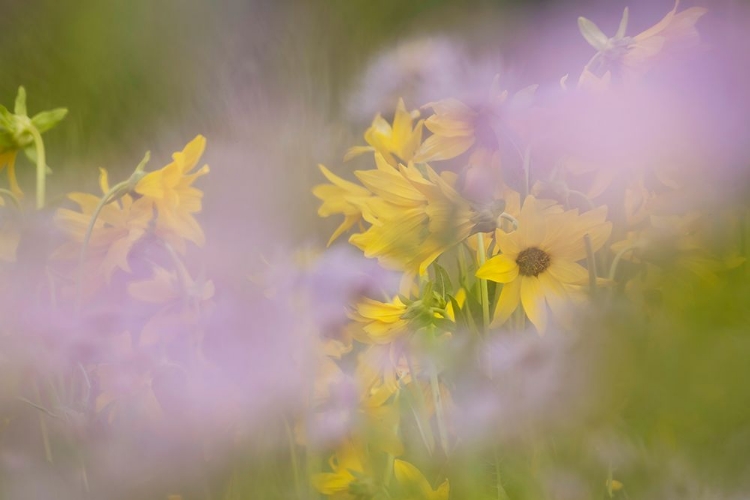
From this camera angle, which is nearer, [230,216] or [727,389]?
[727,389]

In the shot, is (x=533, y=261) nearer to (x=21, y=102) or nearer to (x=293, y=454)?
(x=293, y=454)

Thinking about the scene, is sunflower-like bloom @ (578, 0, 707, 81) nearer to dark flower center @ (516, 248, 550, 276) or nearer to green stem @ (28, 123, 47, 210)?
dark flower center @ (516, 248, 550, 276)

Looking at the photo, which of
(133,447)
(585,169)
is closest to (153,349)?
(133,447)

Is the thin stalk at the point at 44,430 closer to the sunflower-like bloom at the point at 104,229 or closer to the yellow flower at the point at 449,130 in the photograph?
the sunflower-like bloom at the point at 104,229

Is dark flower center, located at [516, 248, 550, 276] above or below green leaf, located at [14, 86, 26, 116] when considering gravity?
below

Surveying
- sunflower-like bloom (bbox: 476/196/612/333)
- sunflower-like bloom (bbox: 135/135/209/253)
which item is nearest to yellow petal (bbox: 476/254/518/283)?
sunflower-like bloom (bbox: 476/196/612/333)

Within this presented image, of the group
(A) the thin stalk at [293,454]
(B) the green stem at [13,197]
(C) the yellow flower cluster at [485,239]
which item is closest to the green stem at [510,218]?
(C) the yellow flower cluster at [485,239]

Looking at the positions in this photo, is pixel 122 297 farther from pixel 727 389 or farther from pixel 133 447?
pixel 727 389
